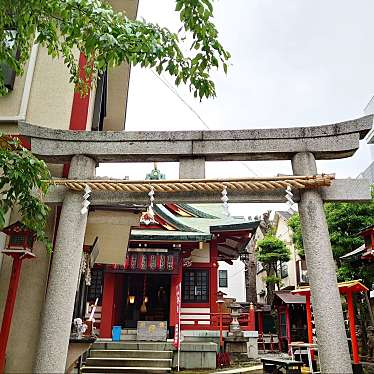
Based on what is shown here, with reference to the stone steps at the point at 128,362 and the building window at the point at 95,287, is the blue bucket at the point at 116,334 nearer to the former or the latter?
the building window at the point at 95,287

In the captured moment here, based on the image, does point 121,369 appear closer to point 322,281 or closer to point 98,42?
point 322,281

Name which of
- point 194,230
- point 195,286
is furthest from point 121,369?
point 194,230

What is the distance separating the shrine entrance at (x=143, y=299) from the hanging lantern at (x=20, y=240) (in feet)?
41.7

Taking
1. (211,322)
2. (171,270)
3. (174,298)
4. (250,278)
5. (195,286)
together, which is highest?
(250,278)

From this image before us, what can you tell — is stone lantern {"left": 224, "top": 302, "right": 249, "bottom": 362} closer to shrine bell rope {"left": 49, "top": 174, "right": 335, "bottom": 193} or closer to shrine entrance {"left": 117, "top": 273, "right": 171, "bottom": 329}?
shrine entrance {"left": 117, "top": 273, "right": 171, "bottom": 329}

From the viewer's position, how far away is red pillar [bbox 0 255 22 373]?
4.73m

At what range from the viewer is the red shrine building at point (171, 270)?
1537 cm

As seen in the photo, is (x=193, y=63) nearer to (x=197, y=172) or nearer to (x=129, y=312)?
(x=197, y=172)

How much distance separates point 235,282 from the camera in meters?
37.0

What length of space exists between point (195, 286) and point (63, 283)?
497 inches

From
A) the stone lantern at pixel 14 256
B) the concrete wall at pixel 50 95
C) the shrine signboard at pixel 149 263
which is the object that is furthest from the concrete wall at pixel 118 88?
the shrine signboard at pixel 149 263

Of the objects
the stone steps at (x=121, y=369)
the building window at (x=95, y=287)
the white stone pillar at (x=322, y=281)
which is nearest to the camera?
the white stone pillar at (x=322, y=281)

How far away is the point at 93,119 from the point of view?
28.5 ft

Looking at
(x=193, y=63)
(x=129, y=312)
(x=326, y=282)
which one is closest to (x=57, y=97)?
(x=193, y=63)
